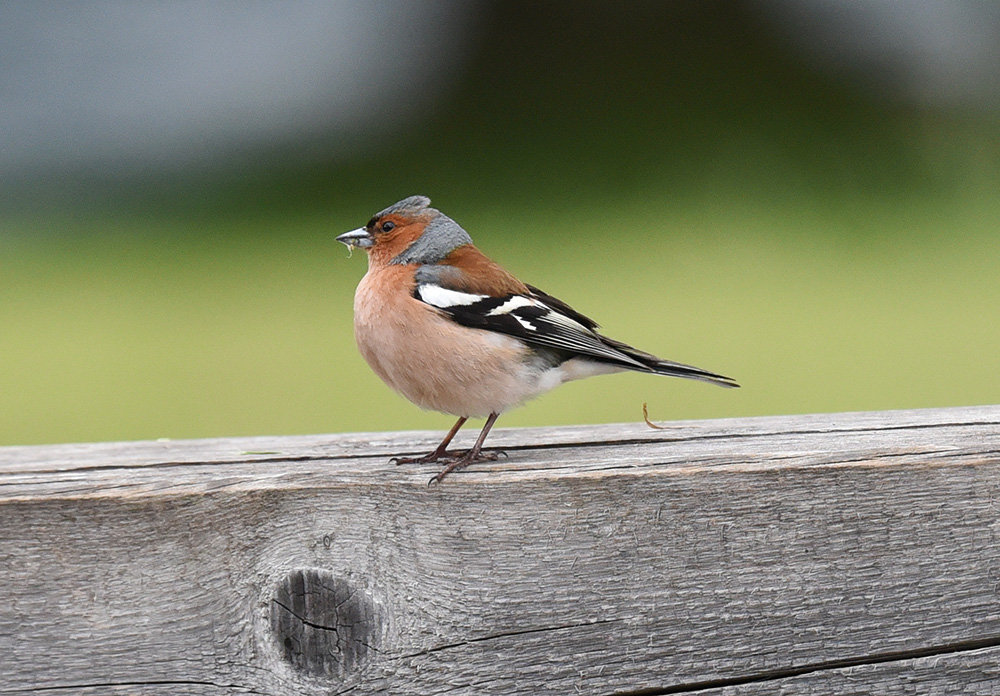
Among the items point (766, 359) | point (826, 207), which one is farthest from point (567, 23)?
point (766, 359)

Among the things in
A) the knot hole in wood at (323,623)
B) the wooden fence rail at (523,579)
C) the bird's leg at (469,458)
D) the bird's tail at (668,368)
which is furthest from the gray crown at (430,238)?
the knot hole in wood at (323,623)

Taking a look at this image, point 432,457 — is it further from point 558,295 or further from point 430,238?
point 558,295

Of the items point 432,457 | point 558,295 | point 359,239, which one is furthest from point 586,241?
point 432,457

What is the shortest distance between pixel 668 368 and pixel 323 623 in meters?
1.22

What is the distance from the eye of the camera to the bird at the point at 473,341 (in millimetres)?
2508

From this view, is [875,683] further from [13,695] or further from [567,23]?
[567,23]

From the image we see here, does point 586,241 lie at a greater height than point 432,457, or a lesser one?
greater

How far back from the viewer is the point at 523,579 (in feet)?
5.54

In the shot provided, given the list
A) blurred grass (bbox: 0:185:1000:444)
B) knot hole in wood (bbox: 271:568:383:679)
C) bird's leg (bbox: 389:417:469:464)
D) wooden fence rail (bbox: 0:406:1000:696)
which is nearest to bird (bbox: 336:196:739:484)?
bird's leg (bbox: 389:417:469:464)

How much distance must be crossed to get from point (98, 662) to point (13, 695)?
0.14 meters

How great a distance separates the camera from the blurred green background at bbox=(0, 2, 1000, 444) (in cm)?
536

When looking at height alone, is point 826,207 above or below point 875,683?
above

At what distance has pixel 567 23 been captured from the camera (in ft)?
37.9

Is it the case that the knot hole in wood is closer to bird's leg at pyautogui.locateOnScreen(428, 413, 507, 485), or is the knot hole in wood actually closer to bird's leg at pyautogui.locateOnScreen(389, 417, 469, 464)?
bird's leg at pyautogui.locateOnScreen(428, 413, 507, 485)
